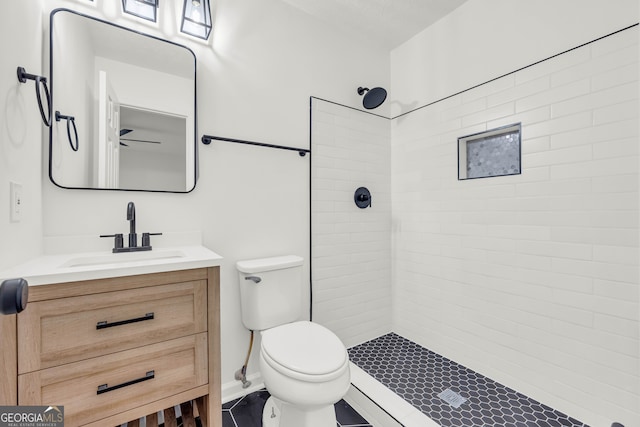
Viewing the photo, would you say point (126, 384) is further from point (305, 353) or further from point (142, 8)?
point (142, 8)

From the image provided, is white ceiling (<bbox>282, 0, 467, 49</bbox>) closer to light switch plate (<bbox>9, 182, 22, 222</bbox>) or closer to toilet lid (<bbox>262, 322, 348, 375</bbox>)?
light switch plate (<bbox>9, 182, 22, 222</bbox>)

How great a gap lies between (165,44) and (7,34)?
Answer: 2.37 feet

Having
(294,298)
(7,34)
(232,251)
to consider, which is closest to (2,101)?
(7,34)

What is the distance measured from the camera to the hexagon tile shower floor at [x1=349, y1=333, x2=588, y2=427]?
4.82 feet

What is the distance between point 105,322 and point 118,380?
Result: 21 cm

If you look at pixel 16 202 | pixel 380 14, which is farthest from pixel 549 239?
pixel 16 202

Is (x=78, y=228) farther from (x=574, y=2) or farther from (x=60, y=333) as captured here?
(x=574, y=2)

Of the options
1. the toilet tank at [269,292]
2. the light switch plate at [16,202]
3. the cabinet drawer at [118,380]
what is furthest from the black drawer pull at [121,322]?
the toilet tank at [269,292]

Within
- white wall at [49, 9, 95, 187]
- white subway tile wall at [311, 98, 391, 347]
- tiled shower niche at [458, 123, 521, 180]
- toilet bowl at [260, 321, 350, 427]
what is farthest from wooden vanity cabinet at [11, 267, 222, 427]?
tiled shower niche at [458, 123, 521, 180]

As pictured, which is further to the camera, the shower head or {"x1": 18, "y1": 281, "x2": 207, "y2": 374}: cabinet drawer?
the shower head

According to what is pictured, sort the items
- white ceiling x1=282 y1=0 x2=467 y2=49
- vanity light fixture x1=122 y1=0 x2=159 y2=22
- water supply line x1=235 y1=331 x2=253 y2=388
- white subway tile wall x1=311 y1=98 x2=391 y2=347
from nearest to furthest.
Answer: vanity light fixture x1=122 y1=0 x2=159 y2=22, water supply line x1=235 y1=331 x2=253 y2=388, white ceiling x1=282 y1=0 x2=467 y2=49, white subway tile wall x1=311 y1=98 x2=391 y2=347

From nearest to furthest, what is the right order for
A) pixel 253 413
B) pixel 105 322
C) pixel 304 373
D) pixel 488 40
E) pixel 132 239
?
pixel 105 322
pixel 304 373
pixel 132 239
pixel 253 413
pixel 488 40

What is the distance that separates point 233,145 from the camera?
68.4 inches

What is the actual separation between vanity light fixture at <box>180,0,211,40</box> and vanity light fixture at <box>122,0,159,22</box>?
5.2 inches
